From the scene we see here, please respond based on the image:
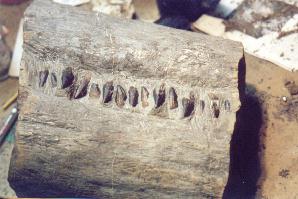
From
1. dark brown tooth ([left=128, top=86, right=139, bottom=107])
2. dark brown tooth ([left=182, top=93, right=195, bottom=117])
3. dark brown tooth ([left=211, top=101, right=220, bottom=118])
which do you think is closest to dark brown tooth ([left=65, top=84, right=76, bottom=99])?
dark brown tooth ([left=128, top=86, right=139, bottom=107])

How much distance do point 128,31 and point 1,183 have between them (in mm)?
2077

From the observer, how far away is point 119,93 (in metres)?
2.78

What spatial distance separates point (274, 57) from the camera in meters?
4.04

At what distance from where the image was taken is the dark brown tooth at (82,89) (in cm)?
277

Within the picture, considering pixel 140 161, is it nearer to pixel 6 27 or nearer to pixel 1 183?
pixel 1 183

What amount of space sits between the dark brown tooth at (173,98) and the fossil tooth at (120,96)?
35 centimetres

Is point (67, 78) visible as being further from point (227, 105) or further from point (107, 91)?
point (227, 105)

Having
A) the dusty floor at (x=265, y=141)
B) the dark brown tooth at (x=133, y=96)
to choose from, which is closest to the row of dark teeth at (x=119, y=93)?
the dark brown tooth at (x=133, y=96)

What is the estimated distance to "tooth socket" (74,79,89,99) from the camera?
2.77 m

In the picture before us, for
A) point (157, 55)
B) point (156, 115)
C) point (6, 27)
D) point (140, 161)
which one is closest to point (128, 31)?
point (157, 55)

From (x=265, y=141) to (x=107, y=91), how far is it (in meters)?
1.72

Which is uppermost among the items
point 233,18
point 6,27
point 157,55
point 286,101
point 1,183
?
point 157,55

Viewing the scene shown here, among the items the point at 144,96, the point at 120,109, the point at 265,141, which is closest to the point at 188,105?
the point at 144,96

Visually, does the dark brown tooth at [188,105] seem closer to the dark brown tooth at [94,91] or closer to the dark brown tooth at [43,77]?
the dark brown tooth at [94,91]
